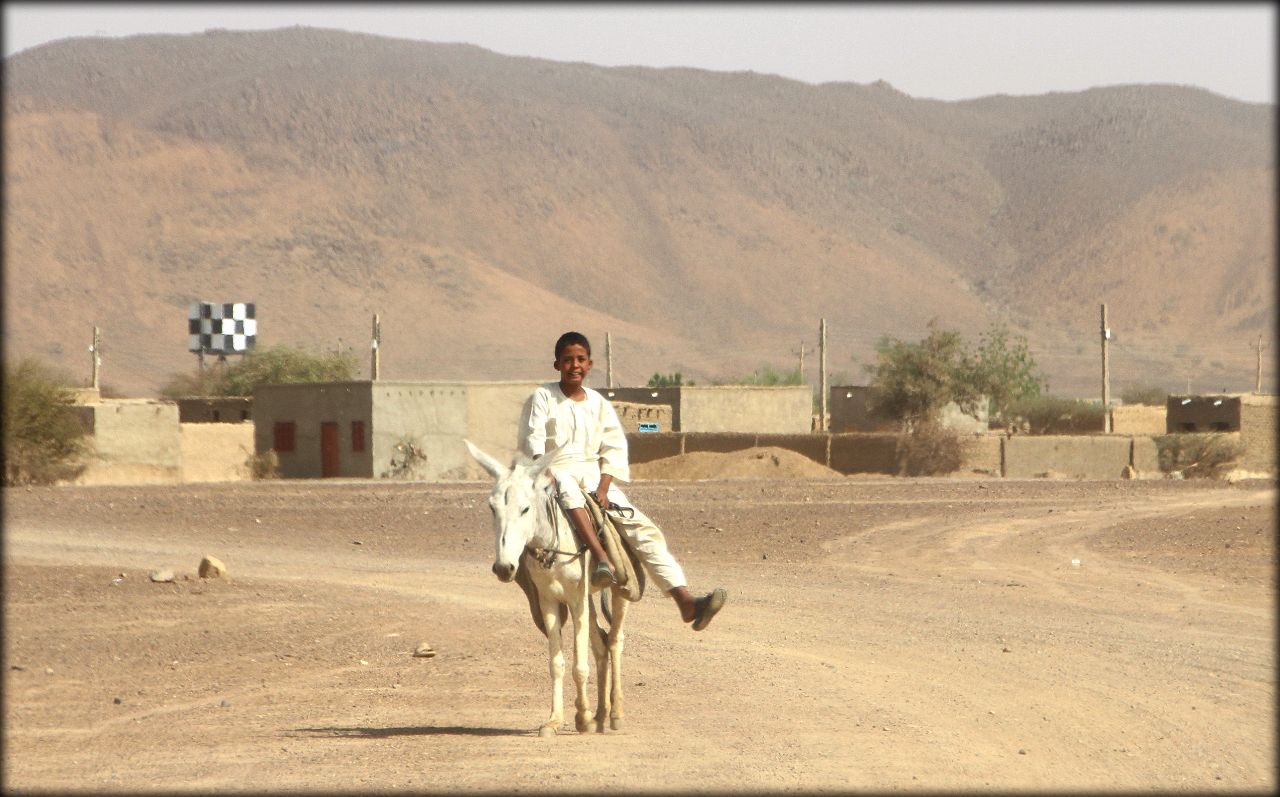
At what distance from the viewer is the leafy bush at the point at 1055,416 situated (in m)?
64.9

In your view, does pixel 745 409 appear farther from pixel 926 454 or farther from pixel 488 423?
pixel 488 423

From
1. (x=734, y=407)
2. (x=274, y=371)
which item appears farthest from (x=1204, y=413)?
(x=274, y=371)

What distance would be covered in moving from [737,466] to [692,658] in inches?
1171

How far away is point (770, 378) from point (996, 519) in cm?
5231

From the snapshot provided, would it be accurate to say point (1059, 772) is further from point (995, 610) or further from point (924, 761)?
point (995, 610)

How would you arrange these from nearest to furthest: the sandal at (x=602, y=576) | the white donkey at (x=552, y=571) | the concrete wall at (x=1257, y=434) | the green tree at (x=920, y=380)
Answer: the white donkey at (x=552, y=571) → the sandal at (x=602, y=576) → the concrete wall at (x=1257, y=434) → the green tree at (x=920, y=380)

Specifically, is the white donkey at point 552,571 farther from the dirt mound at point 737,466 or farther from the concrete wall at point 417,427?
the concrete wall at point 417,427

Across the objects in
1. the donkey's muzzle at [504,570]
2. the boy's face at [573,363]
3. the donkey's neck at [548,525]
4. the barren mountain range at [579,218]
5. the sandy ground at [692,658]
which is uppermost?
the barren mountain range at [579,218]

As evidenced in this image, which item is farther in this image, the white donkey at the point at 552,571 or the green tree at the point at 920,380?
the green tree at the point at 920,380

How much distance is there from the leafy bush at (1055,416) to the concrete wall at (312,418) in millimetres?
30845

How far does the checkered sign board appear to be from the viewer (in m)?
80.7

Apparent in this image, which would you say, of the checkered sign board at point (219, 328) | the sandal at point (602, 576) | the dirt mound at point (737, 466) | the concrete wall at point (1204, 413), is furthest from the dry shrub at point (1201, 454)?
the checkered sign board at point (219, 328)

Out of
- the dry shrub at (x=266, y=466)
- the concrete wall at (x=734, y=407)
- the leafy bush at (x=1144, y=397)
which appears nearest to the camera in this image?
the dry shrub at (x=266, y=466)

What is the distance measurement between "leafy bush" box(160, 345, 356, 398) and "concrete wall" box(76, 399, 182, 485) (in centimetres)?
2439
